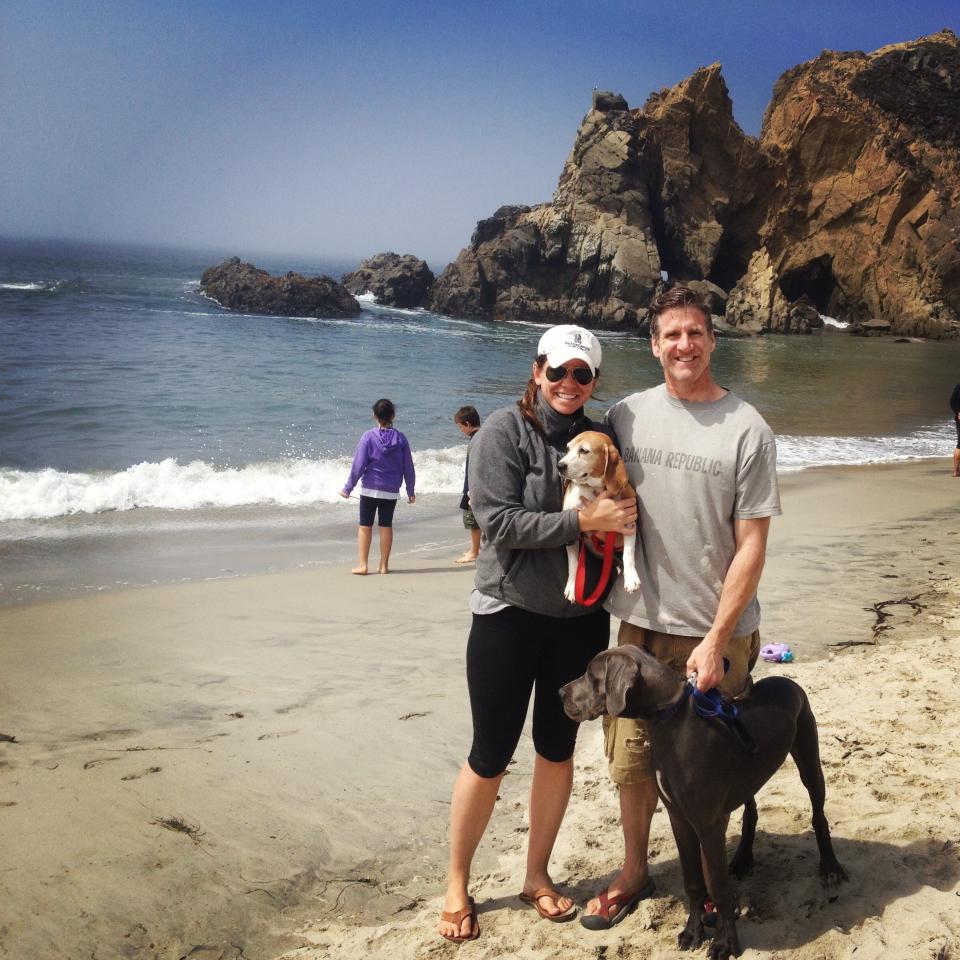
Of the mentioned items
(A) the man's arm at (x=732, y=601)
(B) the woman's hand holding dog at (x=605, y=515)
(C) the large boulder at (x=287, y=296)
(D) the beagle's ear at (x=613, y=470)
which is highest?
(C) the large boulder at (x=287, y=296)

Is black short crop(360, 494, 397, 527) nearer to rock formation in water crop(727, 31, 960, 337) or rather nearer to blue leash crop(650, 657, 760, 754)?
blue leash crop(650, 657, 760, 754)

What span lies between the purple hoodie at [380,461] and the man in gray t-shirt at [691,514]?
5.74m

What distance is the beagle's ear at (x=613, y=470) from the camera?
260 cm

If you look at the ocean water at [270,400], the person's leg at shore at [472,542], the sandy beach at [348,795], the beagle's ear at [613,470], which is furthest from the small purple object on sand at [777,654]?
the ocean water at [270,400]

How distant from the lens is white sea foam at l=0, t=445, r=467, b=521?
1019 cm

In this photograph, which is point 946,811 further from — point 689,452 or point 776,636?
point 776,636

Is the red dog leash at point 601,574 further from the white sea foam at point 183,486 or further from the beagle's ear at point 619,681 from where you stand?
the white sea foam at point 183,486

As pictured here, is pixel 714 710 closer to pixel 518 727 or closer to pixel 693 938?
pixel 518 727

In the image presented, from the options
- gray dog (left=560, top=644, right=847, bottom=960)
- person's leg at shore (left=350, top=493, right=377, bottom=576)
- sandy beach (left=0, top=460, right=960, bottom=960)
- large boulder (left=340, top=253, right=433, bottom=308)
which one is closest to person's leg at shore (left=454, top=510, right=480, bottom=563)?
person's leg at shore (left=350, top=493, right=377, bottom=576)

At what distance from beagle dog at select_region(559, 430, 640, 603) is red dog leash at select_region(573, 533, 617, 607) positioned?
15mm

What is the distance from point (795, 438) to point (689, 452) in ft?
55.2

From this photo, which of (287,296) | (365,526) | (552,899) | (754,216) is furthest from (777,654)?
(754,216)

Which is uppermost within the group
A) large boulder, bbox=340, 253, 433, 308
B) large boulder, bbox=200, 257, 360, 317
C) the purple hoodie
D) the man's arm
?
large boulder, bbox=340, 253, 433, 308

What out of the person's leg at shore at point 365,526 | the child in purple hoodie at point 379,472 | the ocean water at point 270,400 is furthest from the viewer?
the ocean water at point 270,400
